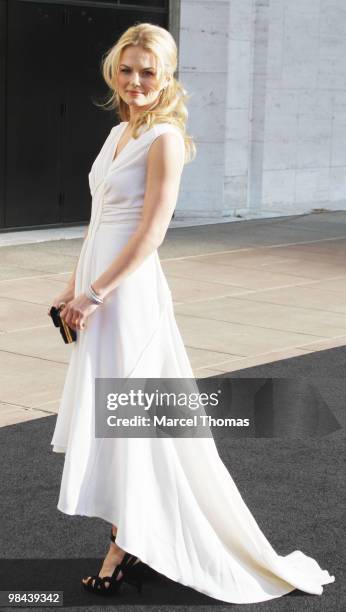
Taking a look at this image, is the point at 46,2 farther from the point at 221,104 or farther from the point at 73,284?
the point at 73,284

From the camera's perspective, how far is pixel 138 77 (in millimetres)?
4055

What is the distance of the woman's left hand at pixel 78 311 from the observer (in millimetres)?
4055

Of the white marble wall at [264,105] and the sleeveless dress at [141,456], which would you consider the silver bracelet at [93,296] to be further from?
the white marble wall at [264,105]

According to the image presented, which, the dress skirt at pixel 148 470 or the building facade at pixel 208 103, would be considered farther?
the building facade at pixel 208 103

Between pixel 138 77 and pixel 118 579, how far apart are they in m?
1.82

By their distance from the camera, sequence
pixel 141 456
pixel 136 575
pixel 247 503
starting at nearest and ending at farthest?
pixel 141 456
pixel 136 575
pixel 247 503

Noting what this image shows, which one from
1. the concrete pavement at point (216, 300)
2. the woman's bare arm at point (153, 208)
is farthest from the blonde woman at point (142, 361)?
the concrete pavement at point (216, 300)

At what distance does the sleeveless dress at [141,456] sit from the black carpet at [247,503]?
233 mm

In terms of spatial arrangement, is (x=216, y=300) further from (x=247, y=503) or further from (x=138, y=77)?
(x=138, y=77)

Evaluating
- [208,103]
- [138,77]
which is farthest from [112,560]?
[208,103]

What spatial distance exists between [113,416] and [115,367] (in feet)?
0.57

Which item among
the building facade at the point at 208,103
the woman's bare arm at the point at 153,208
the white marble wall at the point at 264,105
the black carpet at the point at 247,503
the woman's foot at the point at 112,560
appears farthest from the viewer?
the white marble wall at the point at 264,105

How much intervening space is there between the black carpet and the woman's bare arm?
1.22 meters

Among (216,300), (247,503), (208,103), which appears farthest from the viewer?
(208,103)
